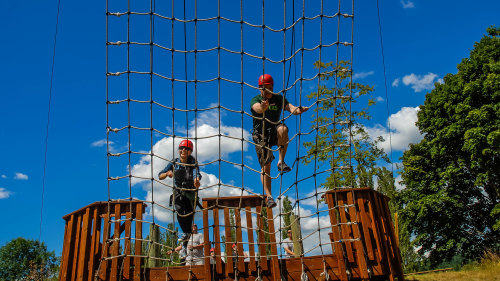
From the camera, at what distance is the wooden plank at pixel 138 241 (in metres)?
2.95

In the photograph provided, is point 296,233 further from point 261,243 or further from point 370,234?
point 261,243

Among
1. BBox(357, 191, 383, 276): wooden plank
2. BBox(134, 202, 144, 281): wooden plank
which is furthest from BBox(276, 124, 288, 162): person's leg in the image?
BBox(134, 202, 144, 281): wooden plank

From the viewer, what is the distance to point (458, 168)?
12.3 metres

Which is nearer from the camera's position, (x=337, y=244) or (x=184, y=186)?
(x=337, y=244)

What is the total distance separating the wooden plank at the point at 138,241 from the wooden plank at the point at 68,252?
0.74 m

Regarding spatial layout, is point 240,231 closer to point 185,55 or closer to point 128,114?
point 128,114

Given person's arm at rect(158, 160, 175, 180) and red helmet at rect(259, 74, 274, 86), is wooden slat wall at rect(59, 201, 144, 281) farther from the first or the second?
red helmet at rect(259, 74, 274, 86)

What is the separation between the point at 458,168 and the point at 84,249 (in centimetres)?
1232

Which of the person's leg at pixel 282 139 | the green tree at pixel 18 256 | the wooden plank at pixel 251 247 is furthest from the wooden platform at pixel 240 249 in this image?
the green tree at pixel 18 256

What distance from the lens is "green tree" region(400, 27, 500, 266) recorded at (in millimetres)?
11406

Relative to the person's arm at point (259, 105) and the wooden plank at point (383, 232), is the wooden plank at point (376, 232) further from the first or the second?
the person's arm at point (259, 105)

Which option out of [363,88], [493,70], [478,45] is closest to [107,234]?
[363,88]

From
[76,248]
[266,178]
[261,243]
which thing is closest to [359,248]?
[261,243]

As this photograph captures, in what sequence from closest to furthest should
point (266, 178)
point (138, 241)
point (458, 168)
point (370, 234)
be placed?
point (138, 241) < point (370, 234) < point (266, 178) < point (458, 168)
